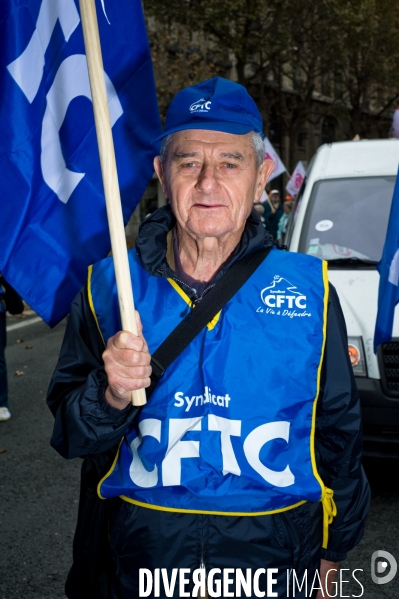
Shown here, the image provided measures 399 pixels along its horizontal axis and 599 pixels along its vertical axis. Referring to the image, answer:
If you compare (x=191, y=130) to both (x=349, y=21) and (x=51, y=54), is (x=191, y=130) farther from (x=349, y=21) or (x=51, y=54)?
(x=349, y=21)

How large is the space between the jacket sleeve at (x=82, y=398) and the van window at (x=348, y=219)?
3420 millimetres

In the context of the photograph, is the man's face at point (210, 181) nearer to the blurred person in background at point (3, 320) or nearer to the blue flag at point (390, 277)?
the blue flag at point (390, 277)

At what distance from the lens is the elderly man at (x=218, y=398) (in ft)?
6.30

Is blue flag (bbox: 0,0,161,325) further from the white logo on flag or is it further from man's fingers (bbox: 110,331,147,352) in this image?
man's fingers (bbox: 110,331,147,352)

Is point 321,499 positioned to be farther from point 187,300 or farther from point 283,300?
point 187,300

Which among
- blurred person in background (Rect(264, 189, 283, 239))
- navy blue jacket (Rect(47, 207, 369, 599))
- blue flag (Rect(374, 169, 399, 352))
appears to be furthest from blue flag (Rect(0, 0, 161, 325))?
blurred person in background (Rect(264, 189, 283, 239))

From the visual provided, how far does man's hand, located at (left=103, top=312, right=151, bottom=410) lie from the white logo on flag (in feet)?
3.40

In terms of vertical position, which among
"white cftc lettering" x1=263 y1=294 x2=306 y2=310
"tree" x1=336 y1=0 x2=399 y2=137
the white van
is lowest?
"tree" x1=336 y1=0 x2=399 y2=137

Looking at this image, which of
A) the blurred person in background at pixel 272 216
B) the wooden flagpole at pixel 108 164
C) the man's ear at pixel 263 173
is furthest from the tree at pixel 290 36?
the wooden flagpole at pixel 108 164

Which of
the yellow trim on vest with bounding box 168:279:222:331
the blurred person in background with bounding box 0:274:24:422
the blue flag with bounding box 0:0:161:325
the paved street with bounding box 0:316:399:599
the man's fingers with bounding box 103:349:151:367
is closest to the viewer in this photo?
the man's fingers with bounding box 103:349:151:367

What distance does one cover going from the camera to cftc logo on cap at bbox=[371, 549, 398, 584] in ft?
12.4

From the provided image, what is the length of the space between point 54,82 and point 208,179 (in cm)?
82

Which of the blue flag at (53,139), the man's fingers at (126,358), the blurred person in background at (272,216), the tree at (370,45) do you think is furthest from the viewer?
the tree at (370,45)

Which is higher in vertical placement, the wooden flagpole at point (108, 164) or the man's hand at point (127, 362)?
the wooden flagpole at point (108, 164)
